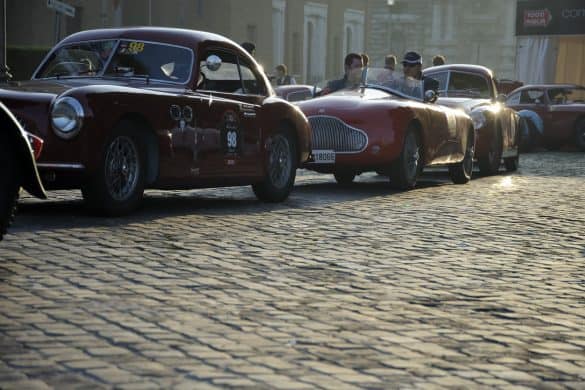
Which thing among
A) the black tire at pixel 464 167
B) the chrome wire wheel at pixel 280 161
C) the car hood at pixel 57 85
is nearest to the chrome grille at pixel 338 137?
the chrome wire wheel at pixel 280 161

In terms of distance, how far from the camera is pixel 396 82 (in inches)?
653

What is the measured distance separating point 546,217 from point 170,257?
5252 millimetres

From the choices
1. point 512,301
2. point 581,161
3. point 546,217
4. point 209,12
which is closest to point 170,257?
point 512,301

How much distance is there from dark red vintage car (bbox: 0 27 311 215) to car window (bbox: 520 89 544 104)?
18406mm

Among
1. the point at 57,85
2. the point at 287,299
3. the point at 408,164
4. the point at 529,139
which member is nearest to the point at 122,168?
the point at 57,85

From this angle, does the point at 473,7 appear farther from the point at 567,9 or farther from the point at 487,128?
the point at 487,128

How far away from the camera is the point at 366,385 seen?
501 cm

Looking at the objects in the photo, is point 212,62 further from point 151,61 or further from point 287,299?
point 287,299

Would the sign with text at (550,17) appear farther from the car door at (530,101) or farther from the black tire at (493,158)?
the black tire at (493,158)

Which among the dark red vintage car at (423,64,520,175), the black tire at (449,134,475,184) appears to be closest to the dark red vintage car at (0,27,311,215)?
the black tire at (449,134,475,184)

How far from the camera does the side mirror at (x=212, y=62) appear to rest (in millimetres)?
11766

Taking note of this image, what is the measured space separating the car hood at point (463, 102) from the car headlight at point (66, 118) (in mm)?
9994

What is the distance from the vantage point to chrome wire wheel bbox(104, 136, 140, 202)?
10289mm

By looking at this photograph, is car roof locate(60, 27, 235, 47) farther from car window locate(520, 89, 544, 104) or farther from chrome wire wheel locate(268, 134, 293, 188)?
car window locate(520, 89, 544, 104)
